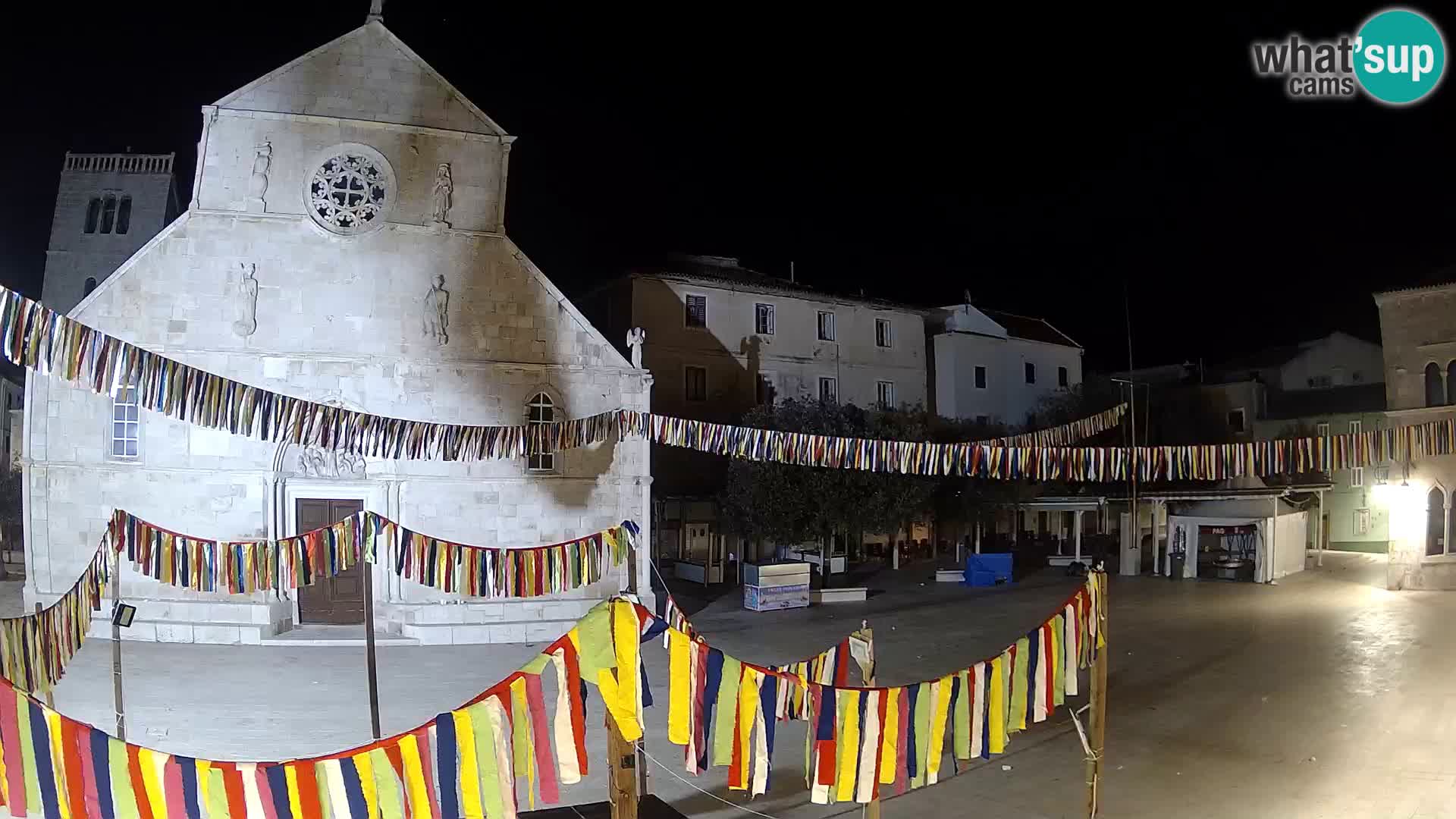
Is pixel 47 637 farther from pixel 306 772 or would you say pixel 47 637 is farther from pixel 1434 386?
pixel 1434 386

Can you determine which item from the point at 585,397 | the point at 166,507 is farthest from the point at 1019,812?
the point at 166,507

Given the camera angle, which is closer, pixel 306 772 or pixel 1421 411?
pixel 306 772

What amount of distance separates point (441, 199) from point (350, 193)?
2043 mm

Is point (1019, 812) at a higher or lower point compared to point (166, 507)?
lower

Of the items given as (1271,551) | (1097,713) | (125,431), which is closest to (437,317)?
(125,431)

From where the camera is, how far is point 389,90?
21.4m

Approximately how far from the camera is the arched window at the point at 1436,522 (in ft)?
95.0

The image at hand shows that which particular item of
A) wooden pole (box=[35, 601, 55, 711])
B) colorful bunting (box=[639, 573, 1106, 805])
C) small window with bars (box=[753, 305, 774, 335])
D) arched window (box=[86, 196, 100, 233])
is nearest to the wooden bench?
small window with bars (box=[753, 305, 774, 335])

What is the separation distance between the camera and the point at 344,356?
20500mm

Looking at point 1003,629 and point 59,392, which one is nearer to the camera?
point 59,392

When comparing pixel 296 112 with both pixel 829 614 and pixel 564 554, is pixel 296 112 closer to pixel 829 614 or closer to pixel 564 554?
pixel 564 554

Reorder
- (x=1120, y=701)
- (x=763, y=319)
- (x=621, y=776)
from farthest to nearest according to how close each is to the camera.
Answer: (x=763, y=319) → (x=1120, y=701) → (x=621, y=776)

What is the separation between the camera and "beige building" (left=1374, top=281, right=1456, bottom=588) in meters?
26.9

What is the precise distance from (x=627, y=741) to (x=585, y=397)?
1533 centimetres
